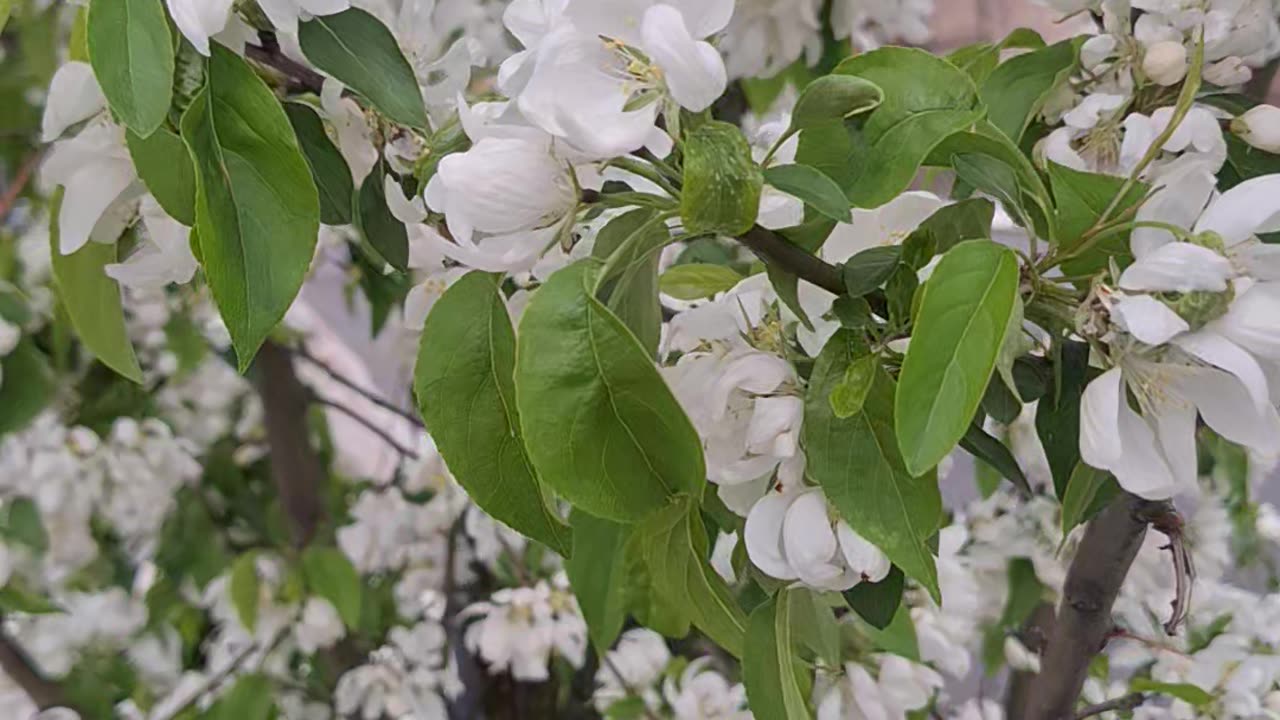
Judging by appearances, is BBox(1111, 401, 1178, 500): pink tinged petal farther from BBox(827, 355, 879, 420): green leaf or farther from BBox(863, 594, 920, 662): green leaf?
BBox(863, 594, 920, 662): green leaf

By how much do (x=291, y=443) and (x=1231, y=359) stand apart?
2.37 ft

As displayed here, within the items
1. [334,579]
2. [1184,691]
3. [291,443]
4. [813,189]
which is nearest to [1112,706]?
[1184,691]

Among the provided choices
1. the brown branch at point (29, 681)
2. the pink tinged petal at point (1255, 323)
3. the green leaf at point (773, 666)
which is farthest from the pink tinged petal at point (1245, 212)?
the brown branch at point (29, 681)

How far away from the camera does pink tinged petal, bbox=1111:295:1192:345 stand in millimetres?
194

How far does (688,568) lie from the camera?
243 mm

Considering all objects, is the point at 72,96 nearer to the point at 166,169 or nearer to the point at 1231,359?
the point at 166,169

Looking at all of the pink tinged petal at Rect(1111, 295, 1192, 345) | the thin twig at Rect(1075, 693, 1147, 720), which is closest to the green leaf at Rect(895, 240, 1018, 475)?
the pink tinged petal at Rect(1111, 295, 1192, 345)

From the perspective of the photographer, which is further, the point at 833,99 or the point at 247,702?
the point at 247,702

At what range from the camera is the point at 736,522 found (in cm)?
28

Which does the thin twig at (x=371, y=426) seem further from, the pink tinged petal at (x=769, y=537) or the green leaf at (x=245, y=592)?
the pink tinged petal at (x=769, y=537)

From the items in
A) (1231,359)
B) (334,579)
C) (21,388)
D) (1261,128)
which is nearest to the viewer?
(1231,359)

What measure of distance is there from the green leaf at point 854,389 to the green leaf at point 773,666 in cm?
6

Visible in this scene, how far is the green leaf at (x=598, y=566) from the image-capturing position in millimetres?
306

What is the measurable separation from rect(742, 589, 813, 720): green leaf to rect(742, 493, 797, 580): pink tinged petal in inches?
0.6
